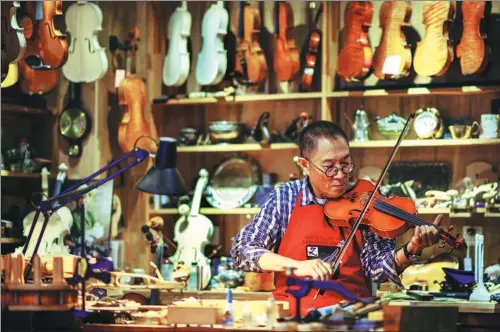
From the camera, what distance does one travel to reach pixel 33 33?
19.8ft

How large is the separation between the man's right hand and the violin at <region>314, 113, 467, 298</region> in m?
0.25

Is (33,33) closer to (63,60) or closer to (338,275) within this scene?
(63,60)

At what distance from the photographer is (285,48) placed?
264 inches

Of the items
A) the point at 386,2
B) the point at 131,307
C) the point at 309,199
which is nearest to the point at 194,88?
the point at 386,2

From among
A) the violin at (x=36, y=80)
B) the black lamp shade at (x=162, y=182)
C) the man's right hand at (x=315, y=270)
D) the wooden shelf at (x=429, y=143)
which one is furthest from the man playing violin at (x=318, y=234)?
the violin at (x=36, y=80)

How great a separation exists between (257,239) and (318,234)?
9.6 inches

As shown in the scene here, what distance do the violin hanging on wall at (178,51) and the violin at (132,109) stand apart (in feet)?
0.62

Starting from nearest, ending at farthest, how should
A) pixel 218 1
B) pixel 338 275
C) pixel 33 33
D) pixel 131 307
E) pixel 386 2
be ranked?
pixel 131 307
pixel 338 275
pixel 33 33
pixel 386 2
pixel 218 1

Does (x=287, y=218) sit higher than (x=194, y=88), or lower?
lower

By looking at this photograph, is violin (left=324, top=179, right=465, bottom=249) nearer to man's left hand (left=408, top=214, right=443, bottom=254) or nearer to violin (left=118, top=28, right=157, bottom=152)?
man's left hand (left=408, top=214, right=443, bottom=254)

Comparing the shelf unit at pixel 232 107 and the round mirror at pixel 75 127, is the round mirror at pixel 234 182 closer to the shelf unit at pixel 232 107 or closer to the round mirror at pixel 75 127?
the shelf unit at pixel 232 107

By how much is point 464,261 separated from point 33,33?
2.73 m

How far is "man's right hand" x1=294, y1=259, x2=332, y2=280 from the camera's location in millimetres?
3754

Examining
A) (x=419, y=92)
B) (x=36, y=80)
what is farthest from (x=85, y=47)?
(x=419, y=92)
